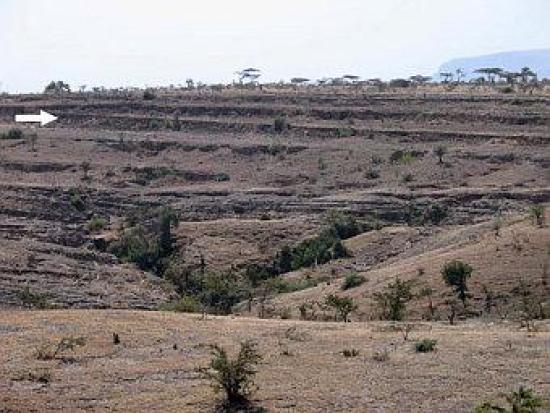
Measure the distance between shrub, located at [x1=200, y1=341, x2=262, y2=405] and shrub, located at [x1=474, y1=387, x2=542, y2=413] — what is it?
4709 mm

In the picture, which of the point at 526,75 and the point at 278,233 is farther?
the point at 526,75

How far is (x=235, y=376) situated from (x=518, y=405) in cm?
555

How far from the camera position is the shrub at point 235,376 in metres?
18.2

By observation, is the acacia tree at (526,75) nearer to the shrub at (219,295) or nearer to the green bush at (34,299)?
the shrub at (219,295)

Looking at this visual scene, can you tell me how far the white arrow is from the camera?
8291 cm

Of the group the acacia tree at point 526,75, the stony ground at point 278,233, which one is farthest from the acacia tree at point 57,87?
the acacia tree at point 526,75

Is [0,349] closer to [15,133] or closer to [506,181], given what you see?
[506,181]

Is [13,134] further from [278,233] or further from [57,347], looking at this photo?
[57,347]

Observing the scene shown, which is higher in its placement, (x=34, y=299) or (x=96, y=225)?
(x=96, y=225)

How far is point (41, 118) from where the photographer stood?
8294 centimetres

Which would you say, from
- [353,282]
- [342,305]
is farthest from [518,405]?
[353,282]

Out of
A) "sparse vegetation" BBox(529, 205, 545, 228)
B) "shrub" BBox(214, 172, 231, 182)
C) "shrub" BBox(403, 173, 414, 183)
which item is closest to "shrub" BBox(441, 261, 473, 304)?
"sparse vegetation" BBox(529, 205, 545, 228)

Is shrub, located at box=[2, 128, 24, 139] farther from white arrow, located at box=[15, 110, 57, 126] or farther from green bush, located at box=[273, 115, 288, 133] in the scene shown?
green bush, located at box=[273, 115, 288, 133]

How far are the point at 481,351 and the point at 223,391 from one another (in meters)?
6.27
